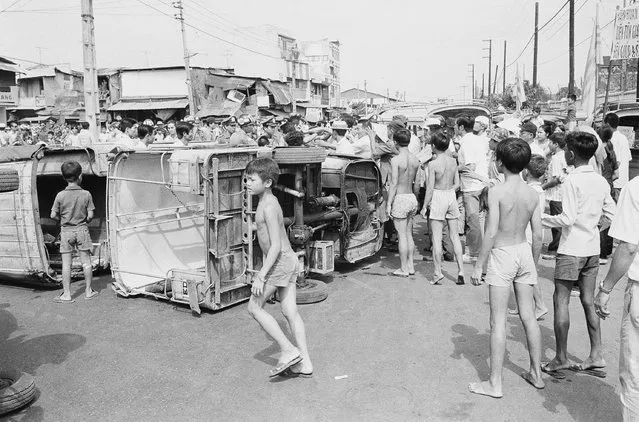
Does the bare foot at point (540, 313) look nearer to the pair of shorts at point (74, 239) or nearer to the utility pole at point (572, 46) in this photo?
the pair of shorts at point (74, 239)

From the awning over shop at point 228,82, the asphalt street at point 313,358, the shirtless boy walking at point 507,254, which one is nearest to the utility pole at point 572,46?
the asphalt street at point 313,358

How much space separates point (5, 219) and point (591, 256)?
7012mm

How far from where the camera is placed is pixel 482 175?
341 inches

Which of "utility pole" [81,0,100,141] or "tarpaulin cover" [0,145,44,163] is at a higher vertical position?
"utility pole" [81,0,100,141]

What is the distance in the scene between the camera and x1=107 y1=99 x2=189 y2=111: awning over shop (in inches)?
1618

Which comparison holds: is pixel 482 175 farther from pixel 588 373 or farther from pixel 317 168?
pixel 588 373

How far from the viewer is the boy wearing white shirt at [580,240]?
4.67 m

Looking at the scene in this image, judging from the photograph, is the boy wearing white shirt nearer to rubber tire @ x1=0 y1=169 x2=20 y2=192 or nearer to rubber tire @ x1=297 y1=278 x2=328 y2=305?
rubber tire @ x1=297 y1=278 x2=328 y2=305

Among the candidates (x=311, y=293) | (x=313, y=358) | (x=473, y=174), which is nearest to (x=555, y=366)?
(x=313, y=358)

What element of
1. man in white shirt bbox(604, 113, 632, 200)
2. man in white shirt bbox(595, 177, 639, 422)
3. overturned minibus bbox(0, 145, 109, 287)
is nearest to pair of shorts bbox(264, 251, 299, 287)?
man in white shirt bbox(595, 177, 639, 422)

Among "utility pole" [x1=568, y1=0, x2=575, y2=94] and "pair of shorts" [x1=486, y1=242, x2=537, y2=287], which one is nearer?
"pair of shorts" [x1=486, y1=242, x2=537, y2=287]

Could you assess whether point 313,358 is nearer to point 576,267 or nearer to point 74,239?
point 576,267

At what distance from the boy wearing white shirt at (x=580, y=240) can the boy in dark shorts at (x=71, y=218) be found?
562 centimetres

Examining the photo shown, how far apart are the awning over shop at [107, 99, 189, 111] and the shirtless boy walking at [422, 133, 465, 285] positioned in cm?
3559
